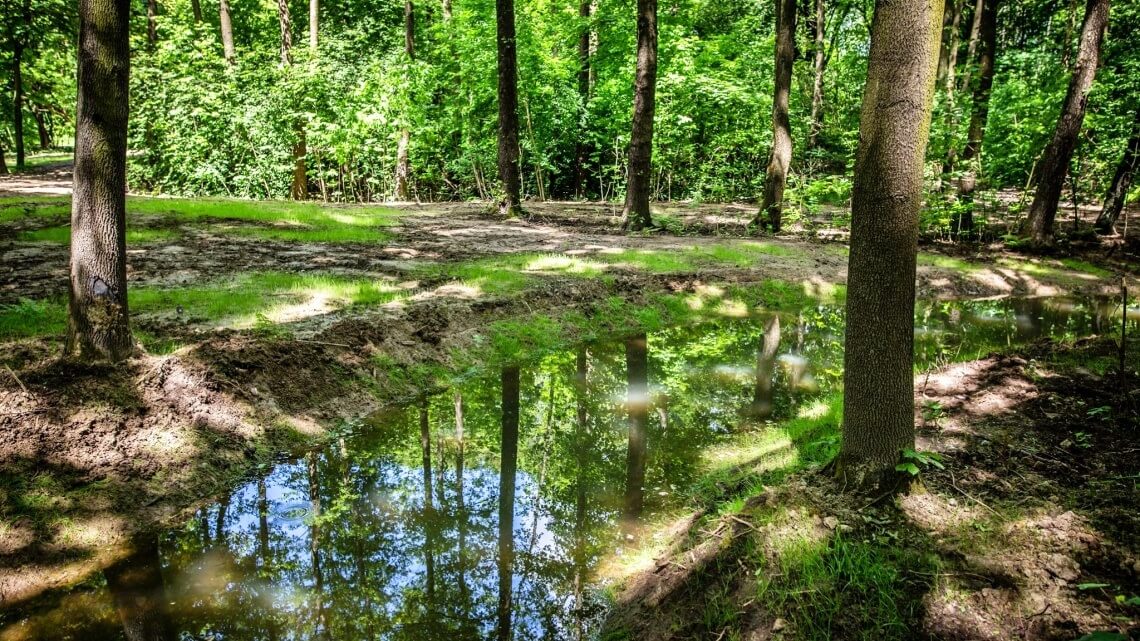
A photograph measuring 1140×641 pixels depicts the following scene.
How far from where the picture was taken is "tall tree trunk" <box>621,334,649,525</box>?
525cm

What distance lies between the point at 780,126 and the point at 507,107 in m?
6.70

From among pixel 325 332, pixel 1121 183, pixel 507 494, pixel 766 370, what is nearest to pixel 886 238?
pixel 507 494

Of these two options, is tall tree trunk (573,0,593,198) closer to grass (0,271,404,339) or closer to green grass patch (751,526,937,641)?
grass (0,271,404,339)

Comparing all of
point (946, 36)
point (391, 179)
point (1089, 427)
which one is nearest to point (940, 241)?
point (946, 36)

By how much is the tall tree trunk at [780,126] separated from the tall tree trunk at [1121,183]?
23.3 ft

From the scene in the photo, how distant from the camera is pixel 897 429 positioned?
3.63 m

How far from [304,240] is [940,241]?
48.2 ft

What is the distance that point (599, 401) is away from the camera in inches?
291

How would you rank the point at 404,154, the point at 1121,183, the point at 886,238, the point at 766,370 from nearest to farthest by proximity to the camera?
1. the point at 886,238
2. the point at 766,370
3. the point at 1121,183
4. the point at 404,154

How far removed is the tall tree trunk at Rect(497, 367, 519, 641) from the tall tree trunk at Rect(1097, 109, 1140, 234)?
14871 millimetres

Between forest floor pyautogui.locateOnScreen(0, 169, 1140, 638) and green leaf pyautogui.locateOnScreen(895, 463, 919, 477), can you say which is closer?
green leaf pyautogui.locateOnScreen(895, 463, 919, 477)

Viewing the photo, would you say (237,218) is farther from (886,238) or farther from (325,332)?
(886,238)

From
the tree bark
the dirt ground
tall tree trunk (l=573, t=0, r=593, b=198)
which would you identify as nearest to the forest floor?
the dirt ground

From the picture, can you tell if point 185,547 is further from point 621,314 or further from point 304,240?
point 304,240
